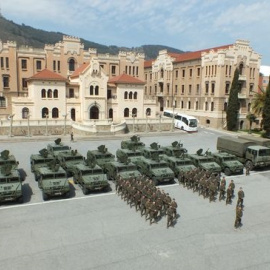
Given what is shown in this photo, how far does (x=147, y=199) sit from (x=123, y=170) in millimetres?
6145

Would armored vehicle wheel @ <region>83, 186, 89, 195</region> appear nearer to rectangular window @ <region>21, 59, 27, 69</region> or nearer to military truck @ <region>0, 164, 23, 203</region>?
military truck @ <region>0, 164, 23, 203</region>

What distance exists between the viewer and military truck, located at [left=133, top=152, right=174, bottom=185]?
2289cm

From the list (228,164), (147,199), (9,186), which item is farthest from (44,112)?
(147,199)

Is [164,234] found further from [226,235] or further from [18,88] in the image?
[18,88]

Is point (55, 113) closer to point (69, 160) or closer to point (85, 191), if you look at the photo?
point (69, 160)

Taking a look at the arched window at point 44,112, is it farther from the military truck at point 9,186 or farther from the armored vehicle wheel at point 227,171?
the armored vehicle wheel at point 227,171

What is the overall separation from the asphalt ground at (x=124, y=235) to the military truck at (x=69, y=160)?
114 inches

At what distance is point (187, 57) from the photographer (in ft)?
222

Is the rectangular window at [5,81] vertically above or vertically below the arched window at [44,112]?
above

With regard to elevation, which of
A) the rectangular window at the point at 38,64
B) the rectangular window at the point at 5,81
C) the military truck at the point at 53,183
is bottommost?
the military truck at the point at 53,183

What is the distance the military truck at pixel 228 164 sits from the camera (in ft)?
85.6

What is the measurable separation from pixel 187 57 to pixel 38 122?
37258 mm

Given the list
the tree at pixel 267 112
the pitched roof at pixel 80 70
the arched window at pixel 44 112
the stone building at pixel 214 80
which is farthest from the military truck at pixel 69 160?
the stone building at pixel 214 80

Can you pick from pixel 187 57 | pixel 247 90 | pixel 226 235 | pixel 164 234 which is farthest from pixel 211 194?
pixel 187 57
